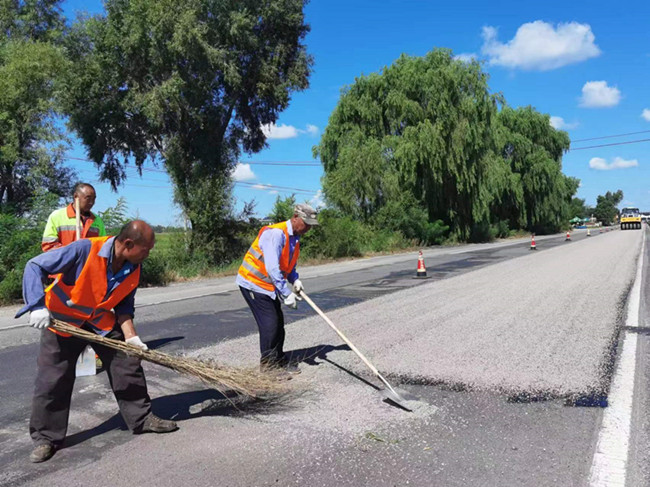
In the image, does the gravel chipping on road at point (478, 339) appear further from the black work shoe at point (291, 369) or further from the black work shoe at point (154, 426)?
the black work shoe at point (154, 426)

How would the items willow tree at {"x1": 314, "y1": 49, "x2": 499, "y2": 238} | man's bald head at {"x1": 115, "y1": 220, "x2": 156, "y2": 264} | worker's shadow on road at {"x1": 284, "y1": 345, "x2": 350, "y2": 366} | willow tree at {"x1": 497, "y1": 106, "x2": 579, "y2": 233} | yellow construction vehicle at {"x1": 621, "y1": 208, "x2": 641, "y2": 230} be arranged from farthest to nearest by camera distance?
yellow construction vehicle at {"x1": 621, "y1": 208, "x2": 641, "y2": 230} → willow tree at {"x1": 497, "y1": 106, "x2": 579, "y2": 233} → willow tree at {"x1": 314, "y1": 49, "x2": 499, "y2": 238} → worker's shadow on road at {"x1": 284, "y1": 345, "x2": 350, "y2": 366} → man's bald head at {"x1": 115, "y1": 220, "x2": 156, "y2": 264}

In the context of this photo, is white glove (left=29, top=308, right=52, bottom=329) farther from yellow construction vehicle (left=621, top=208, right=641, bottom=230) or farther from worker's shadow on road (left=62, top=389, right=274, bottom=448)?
yellow construction vehicle (left=621, top=208, right=641, bottom=230)

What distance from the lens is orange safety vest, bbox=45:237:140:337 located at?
321cm

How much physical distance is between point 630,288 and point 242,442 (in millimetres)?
10132

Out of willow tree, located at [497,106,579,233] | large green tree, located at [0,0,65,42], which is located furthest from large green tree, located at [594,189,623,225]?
large green tree, located at [0,0,65,42]

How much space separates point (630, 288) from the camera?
10.8 m

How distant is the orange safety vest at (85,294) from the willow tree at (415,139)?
25759 mm

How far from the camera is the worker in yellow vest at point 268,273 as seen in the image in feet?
15.0

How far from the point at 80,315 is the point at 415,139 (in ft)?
96.8

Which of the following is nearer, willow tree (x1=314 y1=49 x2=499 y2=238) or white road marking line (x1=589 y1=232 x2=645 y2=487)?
white road marking line (x1=589 y1=232 x2=645 y2=487)

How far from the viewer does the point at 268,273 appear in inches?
177

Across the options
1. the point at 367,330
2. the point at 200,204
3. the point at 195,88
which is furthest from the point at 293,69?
the point at 367,330

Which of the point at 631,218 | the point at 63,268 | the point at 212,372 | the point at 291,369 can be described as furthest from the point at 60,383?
the point at 631,218

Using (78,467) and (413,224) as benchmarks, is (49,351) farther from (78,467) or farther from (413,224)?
(413,224)
